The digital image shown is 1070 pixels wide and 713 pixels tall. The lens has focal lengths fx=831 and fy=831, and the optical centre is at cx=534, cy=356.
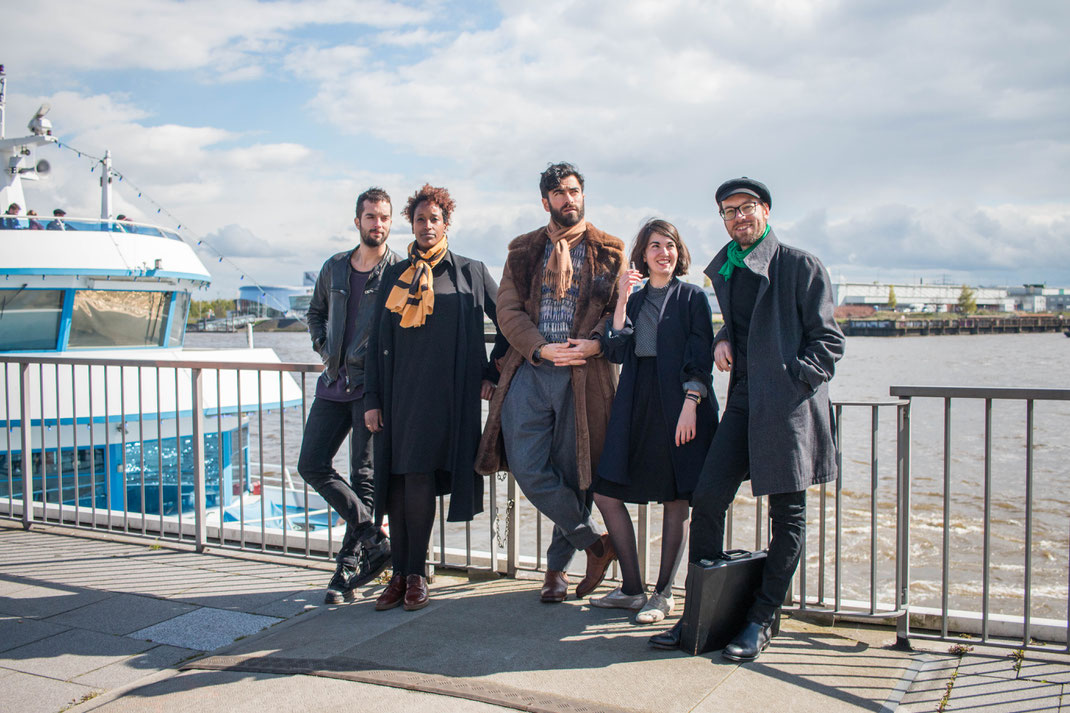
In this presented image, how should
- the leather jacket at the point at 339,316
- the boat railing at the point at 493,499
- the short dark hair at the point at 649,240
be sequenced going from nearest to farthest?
1. the boat railing at the point at 493,499
2. the short dark hair at the point at 649,240
3. the leather jacket at the point at 339,316

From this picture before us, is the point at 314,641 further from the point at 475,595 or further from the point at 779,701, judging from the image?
the point at 779,701

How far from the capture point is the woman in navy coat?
151 inches

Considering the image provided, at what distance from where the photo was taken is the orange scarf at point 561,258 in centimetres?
408

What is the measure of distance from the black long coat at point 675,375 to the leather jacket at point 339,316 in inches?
53.4

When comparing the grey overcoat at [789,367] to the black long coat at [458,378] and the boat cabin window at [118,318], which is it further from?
the boat cabin window at [118,318]

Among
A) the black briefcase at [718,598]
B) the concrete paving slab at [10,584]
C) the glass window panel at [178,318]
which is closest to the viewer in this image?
the black briefcase at [718,598]

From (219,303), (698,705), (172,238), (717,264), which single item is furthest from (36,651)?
(219,303)

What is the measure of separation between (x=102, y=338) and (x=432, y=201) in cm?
937

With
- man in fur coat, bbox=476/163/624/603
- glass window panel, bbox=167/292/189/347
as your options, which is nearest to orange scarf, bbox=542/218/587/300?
man in fur coat, bbox=476/163/624/603

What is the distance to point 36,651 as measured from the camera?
375 cm

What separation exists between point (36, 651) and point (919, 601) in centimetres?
964

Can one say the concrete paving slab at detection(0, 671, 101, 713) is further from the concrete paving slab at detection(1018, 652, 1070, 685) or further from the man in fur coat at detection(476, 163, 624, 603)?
the concrete paving slab at detection(1018, 652, 1070, 685)

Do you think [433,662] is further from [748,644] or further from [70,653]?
[70,653]

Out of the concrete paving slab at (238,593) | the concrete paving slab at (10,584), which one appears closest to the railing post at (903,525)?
the concrete paving slab at (238,593)
